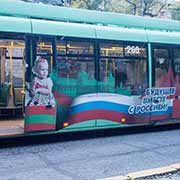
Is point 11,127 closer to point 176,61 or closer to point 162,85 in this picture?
point 162,85

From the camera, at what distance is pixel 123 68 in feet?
37.0

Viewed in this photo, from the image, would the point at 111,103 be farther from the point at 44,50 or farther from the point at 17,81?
the point at 17,81

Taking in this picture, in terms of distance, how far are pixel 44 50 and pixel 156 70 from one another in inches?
145

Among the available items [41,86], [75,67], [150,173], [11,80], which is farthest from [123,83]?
[150,173]

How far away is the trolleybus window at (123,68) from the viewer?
10.9 m

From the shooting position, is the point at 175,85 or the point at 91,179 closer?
the point at 91,179

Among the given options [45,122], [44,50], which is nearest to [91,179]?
[45,122]

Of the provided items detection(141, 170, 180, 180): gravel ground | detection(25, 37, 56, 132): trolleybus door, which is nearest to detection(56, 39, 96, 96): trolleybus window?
detection(25, 37, 56, 132): trolleybus door

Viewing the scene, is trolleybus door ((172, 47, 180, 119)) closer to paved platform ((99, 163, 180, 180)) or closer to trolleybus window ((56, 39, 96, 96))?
trolleybus window ((56, 39, 96, 96))

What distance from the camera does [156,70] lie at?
1202 centimetres

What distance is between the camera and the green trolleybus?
9.67 metres

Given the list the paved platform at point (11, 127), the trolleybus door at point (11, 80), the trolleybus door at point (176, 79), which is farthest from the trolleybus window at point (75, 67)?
the trolleybus door at point (176, 79)

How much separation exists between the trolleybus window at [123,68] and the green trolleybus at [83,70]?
0.03m

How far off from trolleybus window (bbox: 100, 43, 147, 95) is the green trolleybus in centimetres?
3
